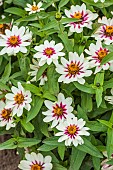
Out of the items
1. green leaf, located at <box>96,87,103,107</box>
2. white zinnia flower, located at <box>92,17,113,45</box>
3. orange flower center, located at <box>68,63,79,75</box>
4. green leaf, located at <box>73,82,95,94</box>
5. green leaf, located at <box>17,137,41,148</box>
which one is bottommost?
green leaf, located at <box>17,137,41,148</box>

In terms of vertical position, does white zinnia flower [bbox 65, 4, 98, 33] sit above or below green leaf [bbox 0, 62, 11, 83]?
above

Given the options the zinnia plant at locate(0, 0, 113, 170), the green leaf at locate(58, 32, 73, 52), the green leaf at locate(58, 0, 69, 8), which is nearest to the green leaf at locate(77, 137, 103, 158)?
the zinnia plant at locate(0, 0, 113, 170)

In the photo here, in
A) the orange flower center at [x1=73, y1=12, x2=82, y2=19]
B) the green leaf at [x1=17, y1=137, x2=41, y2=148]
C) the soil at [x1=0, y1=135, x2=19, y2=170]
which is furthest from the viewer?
the soil at [x1=0, y1=135, x2=19, y2=170]

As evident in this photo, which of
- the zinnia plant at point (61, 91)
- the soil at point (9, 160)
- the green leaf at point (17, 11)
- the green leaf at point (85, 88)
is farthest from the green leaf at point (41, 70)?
the soil at point (9, 160)

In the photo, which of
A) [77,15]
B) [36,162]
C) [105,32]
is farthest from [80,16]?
[36,162]

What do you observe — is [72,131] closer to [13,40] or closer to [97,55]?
[97,55]

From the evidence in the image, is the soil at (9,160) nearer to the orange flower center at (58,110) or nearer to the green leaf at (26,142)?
the green leaf at (26,142)

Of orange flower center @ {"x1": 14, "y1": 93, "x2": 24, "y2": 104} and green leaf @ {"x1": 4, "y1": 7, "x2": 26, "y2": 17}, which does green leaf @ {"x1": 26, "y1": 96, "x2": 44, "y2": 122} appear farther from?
green leaf @ {"x1": 4, "y1": 7, "x2": 26, "y2": 17}
